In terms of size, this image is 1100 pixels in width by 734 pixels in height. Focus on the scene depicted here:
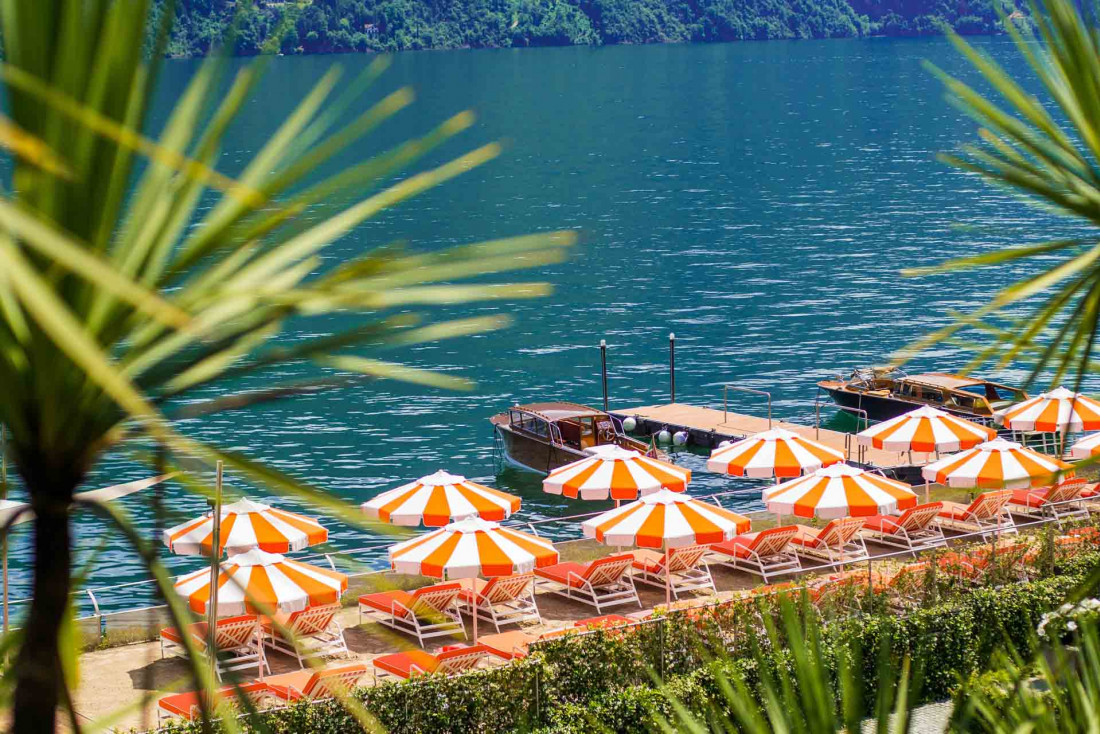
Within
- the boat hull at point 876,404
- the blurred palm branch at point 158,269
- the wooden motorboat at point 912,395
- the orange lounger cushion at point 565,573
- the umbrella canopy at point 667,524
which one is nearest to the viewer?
the blurred palm branch at point 158,269

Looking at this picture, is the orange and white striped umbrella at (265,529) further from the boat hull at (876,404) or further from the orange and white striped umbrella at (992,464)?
the boat hull at (876,404)

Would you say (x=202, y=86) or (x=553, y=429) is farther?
(x=553, y=429)

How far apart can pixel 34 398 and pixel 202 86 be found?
672 millimetres

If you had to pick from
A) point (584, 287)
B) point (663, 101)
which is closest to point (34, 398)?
point (584, 287)

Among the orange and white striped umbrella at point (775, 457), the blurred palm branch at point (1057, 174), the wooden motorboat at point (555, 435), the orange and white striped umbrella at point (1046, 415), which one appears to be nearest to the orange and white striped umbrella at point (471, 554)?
the orange and white striped umbrella at point (775, 457)

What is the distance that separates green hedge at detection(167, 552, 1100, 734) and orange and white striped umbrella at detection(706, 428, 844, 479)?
802cm

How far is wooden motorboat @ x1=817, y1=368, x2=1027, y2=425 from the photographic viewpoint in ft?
119

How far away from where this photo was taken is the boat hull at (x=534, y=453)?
113 ft

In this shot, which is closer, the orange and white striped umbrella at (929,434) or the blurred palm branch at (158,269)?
the blurred palm branch at (158,269)

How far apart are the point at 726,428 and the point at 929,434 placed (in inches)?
438

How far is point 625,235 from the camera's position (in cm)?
7794

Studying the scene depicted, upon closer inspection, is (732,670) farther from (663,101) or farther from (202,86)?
(663,101)

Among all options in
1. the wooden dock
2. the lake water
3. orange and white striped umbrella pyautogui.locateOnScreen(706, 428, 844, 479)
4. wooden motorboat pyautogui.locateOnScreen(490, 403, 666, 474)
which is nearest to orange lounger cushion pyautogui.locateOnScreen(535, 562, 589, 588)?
orange and white striped umbrella pyautogui.locateOnScreen(706, 428, 844, 479)

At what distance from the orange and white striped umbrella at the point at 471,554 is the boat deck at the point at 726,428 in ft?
53.9
